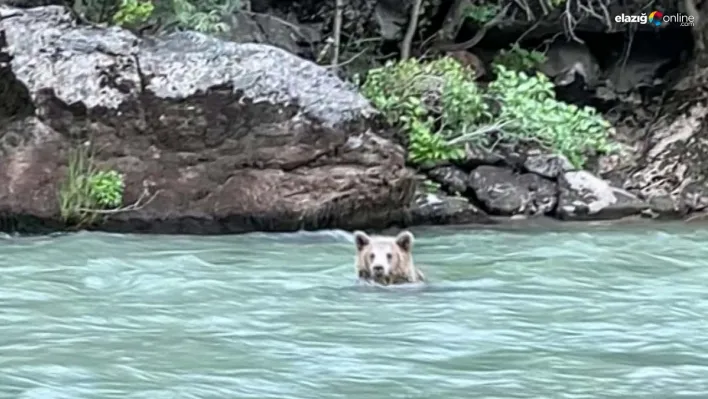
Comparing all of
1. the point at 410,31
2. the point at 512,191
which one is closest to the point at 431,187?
the point at 512,191

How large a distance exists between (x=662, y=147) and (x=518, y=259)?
5495 millimetres

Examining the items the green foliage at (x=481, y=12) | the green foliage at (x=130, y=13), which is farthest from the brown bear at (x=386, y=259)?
the green foliage at (x=481, y=12)

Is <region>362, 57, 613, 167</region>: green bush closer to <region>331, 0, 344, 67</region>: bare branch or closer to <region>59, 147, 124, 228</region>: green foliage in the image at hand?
<region>331, 0, 344, 67</region>: bare branch

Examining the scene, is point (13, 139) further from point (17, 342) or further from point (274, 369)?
point (274, 369)

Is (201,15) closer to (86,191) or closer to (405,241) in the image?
(86,191)

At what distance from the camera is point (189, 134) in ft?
37.8

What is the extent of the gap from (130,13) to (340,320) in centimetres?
699

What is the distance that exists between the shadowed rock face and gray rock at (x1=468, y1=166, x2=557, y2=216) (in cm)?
115

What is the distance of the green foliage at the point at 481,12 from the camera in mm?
14953

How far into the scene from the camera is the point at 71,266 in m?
9.09

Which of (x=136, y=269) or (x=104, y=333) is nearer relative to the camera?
(x=104, y=333)

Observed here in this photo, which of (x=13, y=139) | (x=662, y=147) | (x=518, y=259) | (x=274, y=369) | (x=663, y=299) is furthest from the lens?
(x=662, y=147)

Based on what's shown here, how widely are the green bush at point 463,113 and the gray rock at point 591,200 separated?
35 cm

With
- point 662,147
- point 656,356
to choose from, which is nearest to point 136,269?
point 656,356
